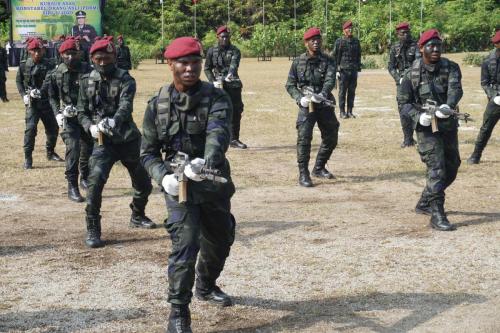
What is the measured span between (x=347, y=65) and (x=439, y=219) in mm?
10508

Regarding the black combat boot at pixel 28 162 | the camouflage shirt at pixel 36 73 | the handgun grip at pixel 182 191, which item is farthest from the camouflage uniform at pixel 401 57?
the handgun grip at pixel 182 191

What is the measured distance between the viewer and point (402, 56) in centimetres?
1461

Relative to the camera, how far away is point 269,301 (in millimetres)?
6039

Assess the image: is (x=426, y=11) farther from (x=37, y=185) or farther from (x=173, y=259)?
(x=173, y=259)

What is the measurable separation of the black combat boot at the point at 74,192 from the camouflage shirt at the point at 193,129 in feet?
16.1

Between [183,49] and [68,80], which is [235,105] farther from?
[183,49]

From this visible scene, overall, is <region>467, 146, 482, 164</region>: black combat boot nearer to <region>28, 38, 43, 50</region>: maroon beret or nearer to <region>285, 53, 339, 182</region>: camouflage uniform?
<region>285, 53, 339, 182</region>: camouflage uniform

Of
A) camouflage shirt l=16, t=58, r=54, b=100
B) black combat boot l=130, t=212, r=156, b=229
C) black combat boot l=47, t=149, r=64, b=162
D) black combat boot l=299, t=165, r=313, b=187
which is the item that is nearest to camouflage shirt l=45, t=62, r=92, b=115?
black combat boot l=130, t=212, r=156, b=229

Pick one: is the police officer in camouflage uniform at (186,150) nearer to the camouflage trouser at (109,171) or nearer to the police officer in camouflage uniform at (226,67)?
the camouflage trouser at (109,171)

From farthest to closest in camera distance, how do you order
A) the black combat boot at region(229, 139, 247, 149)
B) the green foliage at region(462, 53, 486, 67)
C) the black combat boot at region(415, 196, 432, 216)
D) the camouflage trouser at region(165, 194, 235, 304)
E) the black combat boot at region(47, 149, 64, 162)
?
the green foliage at region(462, 53, 486, 67) < the black combat boot at region(229, 139, 247, 149) < the black combat boot at region(47, 149, 64, 162) < the black combat boot at region(415, 196, 432, 216) < the camouflage trouser at region(165, 194, 235, 304)

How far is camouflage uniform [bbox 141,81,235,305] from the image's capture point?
203 inches

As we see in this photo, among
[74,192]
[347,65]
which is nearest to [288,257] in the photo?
[74,192]

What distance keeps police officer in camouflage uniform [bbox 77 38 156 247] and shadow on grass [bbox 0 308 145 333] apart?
1952mm

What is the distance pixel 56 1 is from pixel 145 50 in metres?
18.0
